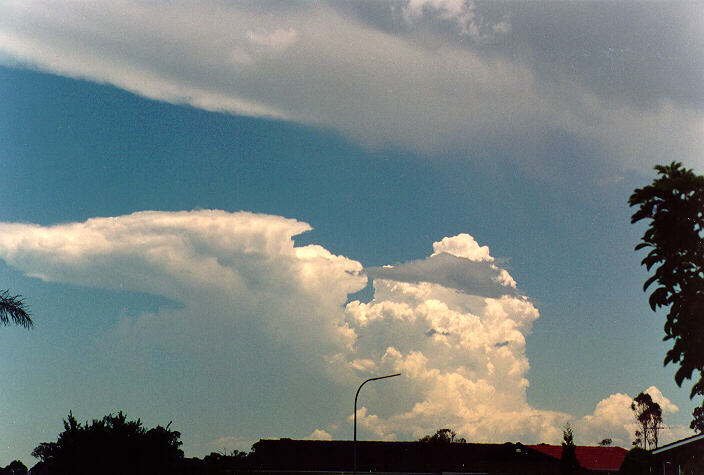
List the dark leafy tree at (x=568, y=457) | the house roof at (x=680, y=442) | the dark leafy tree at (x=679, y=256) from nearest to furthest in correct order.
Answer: the dark leafy tree at (x=679, y=256), the house roof at (x=680, y=442), the dark leafy tree at (x=568, y=457)

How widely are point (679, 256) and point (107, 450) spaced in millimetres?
35688

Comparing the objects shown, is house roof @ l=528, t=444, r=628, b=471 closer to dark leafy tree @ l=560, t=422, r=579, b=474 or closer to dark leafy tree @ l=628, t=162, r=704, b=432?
dark leafy tree @ l=560, t=422, r=579, b=474

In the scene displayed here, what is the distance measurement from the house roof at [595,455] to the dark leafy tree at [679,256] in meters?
66.7

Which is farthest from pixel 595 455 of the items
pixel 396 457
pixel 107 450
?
pixel 107 450

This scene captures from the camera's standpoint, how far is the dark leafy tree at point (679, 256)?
2578 cm

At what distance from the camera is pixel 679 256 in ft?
86.2

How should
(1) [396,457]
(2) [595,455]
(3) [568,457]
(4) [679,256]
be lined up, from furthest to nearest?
(1) [396,457], (2) [595,455], (3) [568,457], (4) [679,256]

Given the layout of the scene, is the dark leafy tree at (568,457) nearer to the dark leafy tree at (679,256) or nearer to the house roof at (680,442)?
the house roof at (680,442)

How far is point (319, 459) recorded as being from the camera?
9419cm

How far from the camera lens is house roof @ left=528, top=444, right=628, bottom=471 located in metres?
90.4

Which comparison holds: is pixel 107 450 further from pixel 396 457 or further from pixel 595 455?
pixel 595 455

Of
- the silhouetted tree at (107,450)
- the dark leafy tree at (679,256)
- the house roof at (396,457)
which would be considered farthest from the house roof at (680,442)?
the house roof at (396,457)

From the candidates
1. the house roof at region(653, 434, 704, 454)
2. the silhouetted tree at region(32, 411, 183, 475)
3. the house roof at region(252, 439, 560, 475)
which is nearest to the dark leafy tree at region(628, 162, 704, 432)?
the house roof at region(653, 434, 704, 454)

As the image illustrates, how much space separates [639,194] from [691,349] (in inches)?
224
